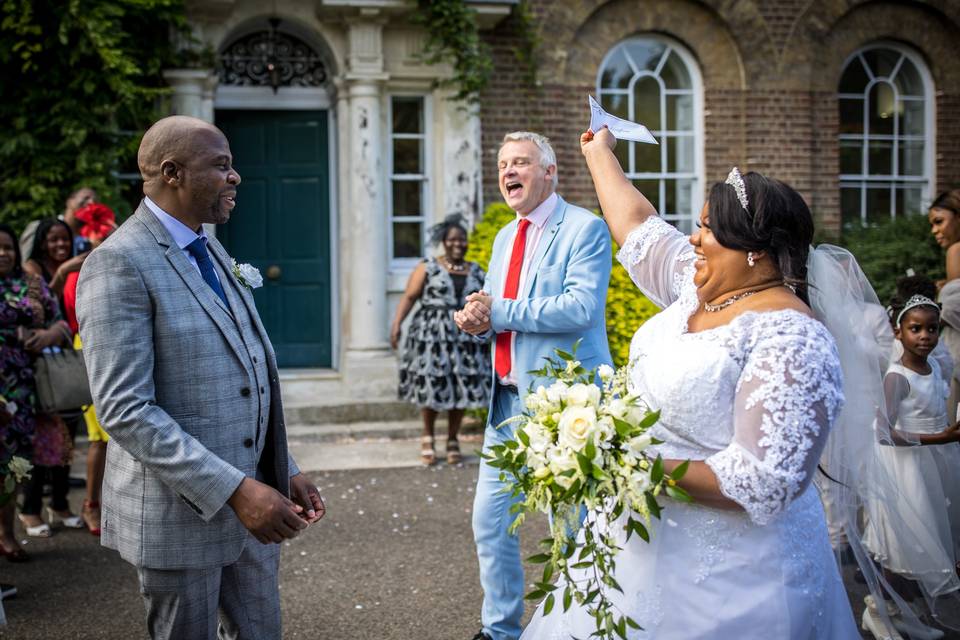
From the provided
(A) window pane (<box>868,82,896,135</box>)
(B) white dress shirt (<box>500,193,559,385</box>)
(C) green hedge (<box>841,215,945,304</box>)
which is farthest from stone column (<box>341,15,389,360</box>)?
(A) window pane (<box>868,82,896,135</box>)

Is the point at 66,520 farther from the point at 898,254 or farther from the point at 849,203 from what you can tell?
the point at 849,203

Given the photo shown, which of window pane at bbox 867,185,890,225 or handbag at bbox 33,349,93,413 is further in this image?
window pane at bbox 867,185,890,225

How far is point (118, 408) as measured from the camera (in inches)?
102

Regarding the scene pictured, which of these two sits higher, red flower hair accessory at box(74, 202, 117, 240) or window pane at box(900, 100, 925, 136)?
window pane at box(900, 100, 925, 136)

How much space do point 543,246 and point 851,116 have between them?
8.79m

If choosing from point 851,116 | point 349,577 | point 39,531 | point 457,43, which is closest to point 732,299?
point 349,577

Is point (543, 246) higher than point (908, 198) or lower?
lower

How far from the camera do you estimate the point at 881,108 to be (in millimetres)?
11828

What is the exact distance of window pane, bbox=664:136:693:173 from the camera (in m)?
11.4

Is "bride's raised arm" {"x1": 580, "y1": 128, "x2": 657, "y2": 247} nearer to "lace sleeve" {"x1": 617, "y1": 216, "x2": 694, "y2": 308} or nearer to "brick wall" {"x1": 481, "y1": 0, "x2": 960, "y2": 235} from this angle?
"lace sleeve" {"x1": 617, "y1": 216, "x2": 694, "y2": 308}

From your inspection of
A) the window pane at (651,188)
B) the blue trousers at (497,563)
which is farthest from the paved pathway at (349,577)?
the window pane at (651,188)

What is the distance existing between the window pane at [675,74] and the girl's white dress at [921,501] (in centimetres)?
690

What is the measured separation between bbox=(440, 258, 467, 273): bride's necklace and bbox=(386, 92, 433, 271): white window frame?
1.87 metres

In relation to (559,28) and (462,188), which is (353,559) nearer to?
(462,188)
